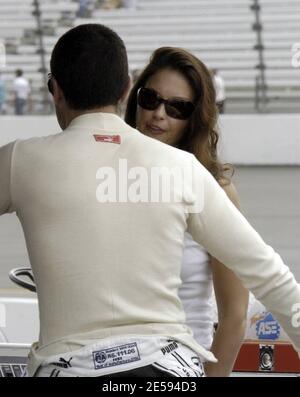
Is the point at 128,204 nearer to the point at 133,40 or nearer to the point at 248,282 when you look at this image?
the point at 248,282

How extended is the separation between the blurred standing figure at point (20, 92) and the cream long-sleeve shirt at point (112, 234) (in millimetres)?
19156

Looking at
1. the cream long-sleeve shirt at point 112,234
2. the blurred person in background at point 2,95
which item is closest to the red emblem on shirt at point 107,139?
the cream long-sleeve shirt at point 112,234

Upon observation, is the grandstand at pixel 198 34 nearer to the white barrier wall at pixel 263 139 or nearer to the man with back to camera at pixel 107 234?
the white barrier wall at pixel 263 139

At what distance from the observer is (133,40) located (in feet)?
75.3

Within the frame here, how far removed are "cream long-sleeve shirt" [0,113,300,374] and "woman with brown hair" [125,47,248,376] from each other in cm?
51

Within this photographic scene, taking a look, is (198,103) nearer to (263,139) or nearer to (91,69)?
(91,69)

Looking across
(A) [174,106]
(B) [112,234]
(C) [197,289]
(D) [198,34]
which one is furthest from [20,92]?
(B) [112,234]

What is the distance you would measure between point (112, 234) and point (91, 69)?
0.34m

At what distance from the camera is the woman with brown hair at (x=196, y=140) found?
2648 millimetres

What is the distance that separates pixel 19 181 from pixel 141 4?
872 inches

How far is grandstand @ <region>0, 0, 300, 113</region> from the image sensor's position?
21766mm

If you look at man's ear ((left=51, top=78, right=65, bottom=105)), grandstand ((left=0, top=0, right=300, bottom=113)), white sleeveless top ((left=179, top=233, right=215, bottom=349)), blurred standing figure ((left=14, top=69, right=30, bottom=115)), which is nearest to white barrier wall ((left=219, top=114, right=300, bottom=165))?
grandstand ((left=0, top=0, right=300, bottom=113))

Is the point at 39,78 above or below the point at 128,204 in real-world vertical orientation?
below

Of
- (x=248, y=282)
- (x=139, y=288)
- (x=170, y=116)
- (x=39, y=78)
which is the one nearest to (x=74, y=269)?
(x=139, y=288)
